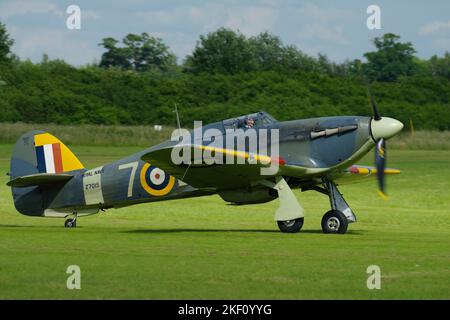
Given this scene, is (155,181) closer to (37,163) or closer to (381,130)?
(37,163)

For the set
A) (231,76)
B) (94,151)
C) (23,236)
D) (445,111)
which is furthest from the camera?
(231,76)

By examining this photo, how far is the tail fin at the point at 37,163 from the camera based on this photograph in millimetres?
20031

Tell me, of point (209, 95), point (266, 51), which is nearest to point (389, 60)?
point (266, 51)

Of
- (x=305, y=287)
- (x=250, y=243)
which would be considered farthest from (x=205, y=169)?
(x=305, y=287)

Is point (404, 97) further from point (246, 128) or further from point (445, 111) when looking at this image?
point (246, 128)

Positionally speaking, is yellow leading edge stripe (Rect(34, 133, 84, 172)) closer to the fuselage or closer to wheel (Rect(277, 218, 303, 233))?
the fuselage

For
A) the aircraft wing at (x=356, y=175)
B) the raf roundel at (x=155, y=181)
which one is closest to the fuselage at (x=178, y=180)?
the raf roundel at (x=155, y=181)

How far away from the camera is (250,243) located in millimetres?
15586

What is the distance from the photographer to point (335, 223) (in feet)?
58.3

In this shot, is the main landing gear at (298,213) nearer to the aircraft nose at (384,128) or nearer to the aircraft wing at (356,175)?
the aircraft wing at (356,175)

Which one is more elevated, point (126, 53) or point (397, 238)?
point (126, 53)

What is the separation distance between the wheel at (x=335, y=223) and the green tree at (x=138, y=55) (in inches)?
2530

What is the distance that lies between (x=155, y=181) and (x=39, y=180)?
2555 millimetres

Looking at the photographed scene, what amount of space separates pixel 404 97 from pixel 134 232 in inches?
1468
